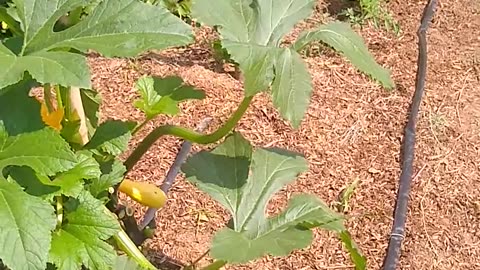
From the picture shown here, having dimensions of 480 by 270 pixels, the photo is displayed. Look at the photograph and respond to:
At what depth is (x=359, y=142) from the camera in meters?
3.38

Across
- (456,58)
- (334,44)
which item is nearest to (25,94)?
(334,44)

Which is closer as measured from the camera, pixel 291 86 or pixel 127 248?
pixel 291 86

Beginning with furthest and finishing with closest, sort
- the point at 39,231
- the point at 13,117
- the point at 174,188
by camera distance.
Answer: the point at 174,188
the point at 13,117
the point at 39,231

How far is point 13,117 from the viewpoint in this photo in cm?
153

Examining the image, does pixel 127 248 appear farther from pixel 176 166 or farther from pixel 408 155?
pixel 408 155

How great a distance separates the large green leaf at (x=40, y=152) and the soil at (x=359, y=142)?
1.26m

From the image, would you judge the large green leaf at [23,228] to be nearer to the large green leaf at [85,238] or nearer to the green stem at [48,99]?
the large green leaf at [85,238]

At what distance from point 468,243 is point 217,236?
1583 mm

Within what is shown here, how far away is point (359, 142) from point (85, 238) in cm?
189

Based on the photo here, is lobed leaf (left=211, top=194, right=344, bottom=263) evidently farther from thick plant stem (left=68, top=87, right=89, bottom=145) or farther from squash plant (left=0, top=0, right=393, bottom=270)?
thick plant stem (left=68, top=87, right=89, bottom=145)

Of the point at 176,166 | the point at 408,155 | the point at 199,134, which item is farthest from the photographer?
the point at 408,155

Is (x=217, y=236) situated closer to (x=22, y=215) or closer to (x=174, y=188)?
(x=22, y=215)

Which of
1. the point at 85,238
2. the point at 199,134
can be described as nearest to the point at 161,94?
the point at 199,134

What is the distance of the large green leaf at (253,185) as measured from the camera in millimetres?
1872
